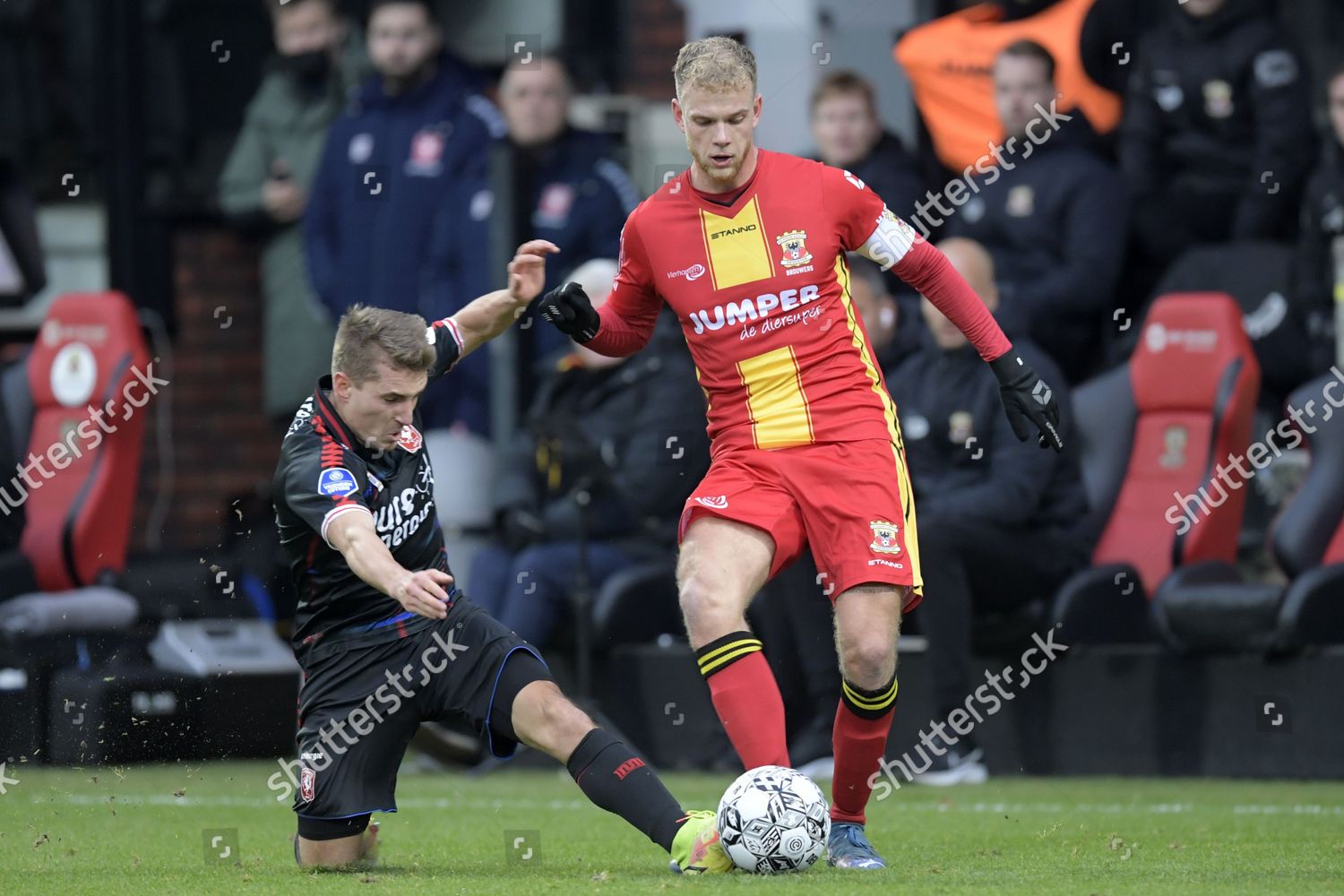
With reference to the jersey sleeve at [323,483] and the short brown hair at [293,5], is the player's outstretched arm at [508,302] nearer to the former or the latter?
the jersey sleeve at [323,483]

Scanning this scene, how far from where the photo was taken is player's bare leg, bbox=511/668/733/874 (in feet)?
17.0

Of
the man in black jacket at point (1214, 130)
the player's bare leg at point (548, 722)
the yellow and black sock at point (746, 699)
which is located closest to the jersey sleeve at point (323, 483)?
the player's bare leg at point (548, 722)

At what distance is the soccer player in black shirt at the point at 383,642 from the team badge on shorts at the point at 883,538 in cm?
80

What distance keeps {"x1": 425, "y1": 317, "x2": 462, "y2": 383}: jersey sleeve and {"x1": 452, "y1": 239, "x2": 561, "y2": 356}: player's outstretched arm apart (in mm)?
26

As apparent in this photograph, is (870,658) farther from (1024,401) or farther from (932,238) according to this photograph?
(932,238)

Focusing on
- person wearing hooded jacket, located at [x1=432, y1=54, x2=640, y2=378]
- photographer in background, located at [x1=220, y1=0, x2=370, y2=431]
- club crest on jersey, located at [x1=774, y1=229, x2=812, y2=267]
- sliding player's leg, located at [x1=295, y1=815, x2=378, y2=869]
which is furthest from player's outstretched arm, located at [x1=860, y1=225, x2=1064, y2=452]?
photographer in background, located at [x1=220, y1=0, x2=370, y2=431]

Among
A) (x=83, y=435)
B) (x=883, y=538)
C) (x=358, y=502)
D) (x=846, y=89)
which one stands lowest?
(x=83, y=435)

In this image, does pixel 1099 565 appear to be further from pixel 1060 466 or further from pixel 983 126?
pixel 983 126

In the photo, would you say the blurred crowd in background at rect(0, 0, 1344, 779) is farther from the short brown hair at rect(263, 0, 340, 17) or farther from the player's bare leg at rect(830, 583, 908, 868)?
the player's bare leg at rect(830, 583, 908, 868)

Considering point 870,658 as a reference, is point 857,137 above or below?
above

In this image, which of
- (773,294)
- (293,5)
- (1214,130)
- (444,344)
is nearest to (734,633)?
(773,294)

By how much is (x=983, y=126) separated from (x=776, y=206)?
4.99 meters

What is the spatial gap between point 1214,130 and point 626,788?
566 centimetres

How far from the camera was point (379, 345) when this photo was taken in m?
5.42
